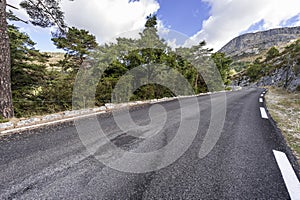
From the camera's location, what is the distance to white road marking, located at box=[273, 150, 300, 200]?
1.41 meters

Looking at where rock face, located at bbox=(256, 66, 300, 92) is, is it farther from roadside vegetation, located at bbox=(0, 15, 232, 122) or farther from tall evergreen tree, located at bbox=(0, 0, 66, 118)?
tall evergreen tree, located at bbox=(0, 0, 66, 118)

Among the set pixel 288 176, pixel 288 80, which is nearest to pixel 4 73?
pixel 288 176

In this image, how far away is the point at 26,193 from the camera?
1409 mm

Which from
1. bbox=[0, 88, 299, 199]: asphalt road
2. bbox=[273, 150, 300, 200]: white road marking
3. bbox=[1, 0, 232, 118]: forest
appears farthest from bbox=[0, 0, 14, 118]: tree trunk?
bbox=[273, 150, 300, 200]: white road marking

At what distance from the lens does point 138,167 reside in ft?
6.13

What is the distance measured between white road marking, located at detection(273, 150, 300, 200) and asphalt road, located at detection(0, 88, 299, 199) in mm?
44

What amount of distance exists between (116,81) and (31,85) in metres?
4.43

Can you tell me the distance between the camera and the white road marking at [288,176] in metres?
1.41

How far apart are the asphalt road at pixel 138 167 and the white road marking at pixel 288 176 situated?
0.04m

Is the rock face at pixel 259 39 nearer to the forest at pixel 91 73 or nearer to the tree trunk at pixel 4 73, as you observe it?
the forest at pixel 91 73

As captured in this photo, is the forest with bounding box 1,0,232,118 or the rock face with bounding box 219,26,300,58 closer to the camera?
the forest with bounding box 1,0,232,118

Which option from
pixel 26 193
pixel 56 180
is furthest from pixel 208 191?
pixel 26 193

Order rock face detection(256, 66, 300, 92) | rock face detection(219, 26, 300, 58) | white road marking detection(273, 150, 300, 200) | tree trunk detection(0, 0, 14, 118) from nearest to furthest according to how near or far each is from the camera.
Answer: white road marking detection(273, 150, 300, 200) < tree trunk detection(0, 0, 14, 118) < rock face detection(256, 66, 300, 92) < rock face detection(219, 26, 300, 58)

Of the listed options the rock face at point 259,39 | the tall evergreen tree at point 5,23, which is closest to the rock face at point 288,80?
the tall evergreen tree at point 5,23
